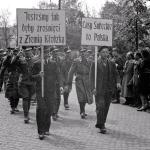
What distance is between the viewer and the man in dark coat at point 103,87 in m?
9.33

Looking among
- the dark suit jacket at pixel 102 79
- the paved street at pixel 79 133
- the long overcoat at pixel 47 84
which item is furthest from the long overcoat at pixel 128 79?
the long overcoat at pixel 47 84

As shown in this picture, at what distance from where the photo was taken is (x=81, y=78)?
38.4 feet

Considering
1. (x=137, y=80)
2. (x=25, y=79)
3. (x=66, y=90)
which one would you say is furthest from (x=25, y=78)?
(x=137, y=80)

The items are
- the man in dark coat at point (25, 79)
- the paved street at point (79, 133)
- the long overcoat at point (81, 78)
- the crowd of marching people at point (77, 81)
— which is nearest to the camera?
the paved street at point (79, 133)

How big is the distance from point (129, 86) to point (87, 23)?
16.9ft

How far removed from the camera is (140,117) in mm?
11695

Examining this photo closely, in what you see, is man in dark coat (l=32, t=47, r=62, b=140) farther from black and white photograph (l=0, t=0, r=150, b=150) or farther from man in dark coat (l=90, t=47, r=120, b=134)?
man in dark coat (l=90, t=47, r=120, b=134)

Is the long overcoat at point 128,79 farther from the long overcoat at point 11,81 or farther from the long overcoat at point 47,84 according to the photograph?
the long overcoat at point 47,84

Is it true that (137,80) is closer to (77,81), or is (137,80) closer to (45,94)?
(77,81)

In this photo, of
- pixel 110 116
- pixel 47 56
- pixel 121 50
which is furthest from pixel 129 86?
pixel 121 50

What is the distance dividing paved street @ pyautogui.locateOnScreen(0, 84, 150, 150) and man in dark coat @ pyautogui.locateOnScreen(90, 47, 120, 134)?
0.39m

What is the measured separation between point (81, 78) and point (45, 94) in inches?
110

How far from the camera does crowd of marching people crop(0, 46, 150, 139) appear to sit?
9.08 metres

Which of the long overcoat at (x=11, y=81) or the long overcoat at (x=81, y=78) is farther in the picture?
the long overcoat at (x=11, y=81)
